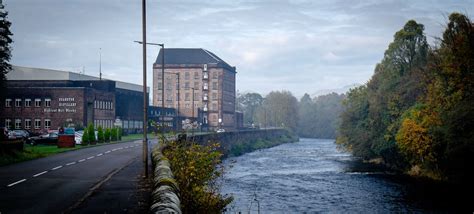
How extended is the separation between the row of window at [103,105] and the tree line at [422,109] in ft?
119

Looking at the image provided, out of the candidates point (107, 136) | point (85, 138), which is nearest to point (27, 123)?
point (107, 136)

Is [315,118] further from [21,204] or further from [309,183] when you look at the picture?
[21,204]

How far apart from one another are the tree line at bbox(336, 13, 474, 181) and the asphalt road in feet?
79.5

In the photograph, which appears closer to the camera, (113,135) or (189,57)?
(113,135)

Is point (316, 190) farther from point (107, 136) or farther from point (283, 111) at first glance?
point (283, 111)

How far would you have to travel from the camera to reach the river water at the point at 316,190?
97.1ft

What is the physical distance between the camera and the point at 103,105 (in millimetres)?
80688

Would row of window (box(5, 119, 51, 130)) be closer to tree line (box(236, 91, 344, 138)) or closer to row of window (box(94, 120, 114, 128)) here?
row of window (box(94, 120, 114, 128))

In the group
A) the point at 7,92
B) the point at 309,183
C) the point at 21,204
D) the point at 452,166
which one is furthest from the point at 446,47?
the point at 7,92

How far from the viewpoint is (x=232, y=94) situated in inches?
5482

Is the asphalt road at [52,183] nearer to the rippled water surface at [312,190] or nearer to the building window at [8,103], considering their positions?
the rippled water surface at [312,190]

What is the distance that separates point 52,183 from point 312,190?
21256 mm

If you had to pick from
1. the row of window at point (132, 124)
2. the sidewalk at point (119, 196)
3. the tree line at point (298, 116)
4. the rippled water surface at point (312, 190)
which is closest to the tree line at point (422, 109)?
the rippled water surface at point (312, 190)

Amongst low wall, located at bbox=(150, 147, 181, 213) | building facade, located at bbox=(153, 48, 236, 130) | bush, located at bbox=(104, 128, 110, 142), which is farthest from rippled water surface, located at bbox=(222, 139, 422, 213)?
building facade, located at bbox=(153, 48, 236, 130)
